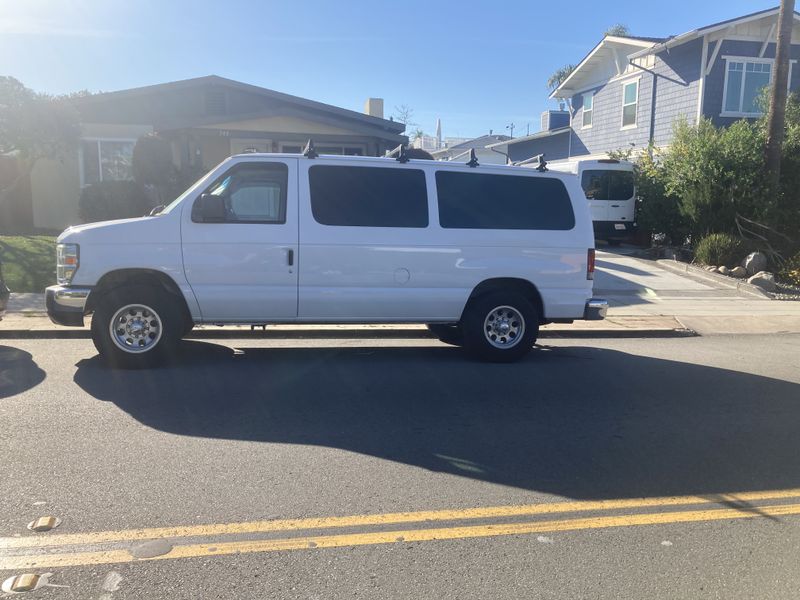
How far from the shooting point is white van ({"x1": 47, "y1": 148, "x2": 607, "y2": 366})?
6629mm

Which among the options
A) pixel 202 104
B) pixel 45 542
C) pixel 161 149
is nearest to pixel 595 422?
pixel 45 542

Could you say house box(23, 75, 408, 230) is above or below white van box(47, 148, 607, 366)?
above

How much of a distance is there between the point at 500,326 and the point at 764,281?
8.83 meters

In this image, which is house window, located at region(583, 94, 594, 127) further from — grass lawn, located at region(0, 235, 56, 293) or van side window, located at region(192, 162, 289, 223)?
van side window, located at region(192, 162, 289, 223)

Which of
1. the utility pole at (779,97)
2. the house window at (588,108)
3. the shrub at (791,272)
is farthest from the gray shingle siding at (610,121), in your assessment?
the shrub at (791,272)

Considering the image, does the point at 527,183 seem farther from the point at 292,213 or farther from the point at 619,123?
the point at 619,123

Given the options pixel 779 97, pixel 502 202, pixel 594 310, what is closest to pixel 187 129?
pixel 502 202

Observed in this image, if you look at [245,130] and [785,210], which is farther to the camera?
[245,130]

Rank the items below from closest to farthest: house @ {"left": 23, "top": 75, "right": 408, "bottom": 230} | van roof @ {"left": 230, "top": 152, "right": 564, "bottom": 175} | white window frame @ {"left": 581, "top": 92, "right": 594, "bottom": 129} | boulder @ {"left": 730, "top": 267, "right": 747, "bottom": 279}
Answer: van roof @ {"left": 230, "top": 152, "right": 564, "bottom": 175}
boulder @ {"left": 730, "top": 267, "right": 747, "bottom": 279}
house @ {"left": 23, "top": 75, "right": 408, "bottom": 230}
white window frame @ {"left": 581, "top": 92, "right": 594, "bottom": 129}

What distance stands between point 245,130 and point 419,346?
11489 mm

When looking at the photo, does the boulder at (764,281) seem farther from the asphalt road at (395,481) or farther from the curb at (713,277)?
the asphalt road at (395,481)

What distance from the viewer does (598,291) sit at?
42.1 feet

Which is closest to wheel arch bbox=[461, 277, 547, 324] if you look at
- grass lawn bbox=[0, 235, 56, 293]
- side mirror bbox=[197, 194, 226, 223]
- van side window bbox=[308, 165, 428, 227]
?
van side window bbox=[308, 165, 428, 227]

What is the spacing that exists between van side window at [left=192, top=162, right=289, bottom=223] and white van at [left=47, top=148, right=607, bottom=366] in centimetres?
1
